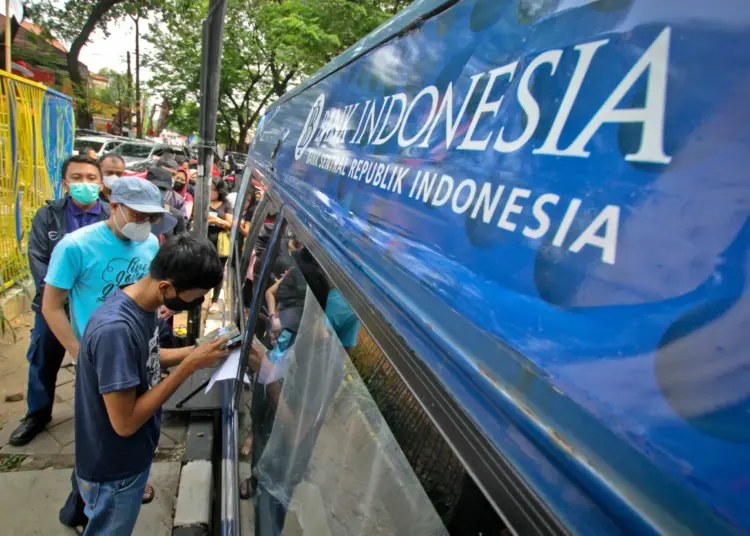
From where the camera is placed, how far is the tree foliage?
10158mm

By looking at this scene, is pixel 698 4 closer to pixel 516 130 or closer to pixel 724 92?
pixel 724 92

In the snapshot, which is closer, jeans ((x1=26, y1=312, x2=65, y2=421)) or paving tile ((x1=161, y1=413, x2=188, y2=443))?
jeans ((x1=26, y1=312, x2=65, y2=421))

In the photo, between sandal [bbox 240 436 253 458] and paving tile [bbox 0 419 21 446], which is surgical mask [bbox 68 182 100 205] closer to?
paving tile [bbox 0 419 21 446]

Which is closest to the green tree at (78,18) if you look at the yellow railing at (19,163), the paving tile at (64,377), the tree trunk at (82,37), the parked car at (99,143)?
the tree trunk at (82,37)

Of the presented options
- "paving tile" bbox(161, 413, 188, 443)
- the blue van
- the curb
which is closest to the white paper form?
the blue van

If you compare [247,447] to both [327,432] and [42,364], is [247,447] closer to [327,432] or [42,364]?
[327,432]

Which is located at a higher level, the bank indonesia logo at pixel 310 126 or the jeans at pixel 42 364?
the bank indonesia logo at pixel 310 126

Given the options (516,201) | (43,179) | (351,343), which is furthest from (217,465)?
(43,179)

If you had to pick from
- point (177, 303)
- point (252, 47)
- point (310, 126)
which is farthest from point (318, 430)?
point (252, 47)

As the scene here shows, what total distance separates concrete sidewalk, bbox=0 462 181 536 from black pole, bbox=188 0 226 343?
52.9 inches

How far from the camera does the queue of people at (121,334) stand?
4.72 feet

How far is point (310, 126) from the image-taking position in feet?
6.78

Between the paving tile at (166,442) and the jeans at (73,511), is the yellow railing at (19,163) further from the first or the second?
the jeans at (73,511)

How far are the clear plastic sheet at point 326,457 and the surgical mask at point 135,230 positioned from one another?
41.4 inches
